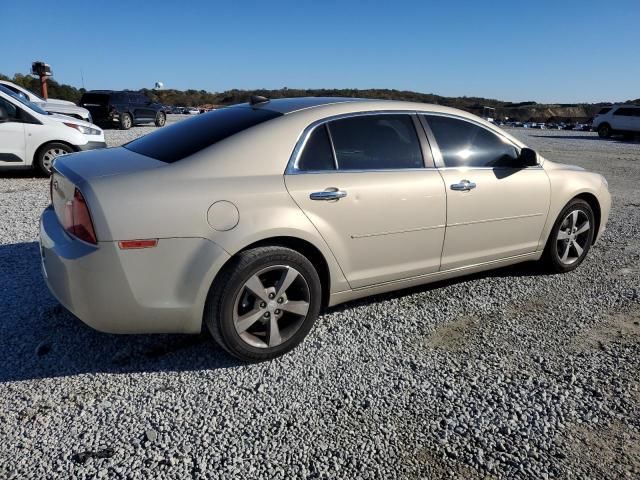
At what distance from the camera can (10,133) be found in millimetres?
8859

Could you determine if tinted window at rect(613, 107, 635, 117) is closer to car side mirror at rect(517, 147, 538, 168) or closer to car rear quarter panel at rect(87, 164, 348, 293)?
car side mirror at rect(517, 147, 538, 168)

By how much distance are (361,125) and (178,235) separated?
5.04 feet

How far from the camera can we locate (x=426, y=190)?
3727mm

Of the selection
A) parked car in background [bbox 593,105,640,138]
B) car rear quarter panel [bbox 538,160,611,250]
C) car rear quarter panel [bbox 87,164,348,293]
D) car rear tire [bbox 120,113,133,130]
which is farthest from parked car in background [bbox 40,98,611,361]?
parked car in background [bbox 593,105,640,138]

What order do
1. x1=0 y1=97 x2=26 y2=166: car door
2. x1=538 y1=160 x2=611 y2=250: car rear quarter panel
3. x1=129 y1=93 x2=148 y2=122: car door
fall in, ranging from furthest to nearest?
x1=129 y1=93 x2=148 y2=122: car door
x1=0 y1=97 x2=26 y2=166: car door
x1=538 y1=160 x2=611 y2=250: car rear quarter panel

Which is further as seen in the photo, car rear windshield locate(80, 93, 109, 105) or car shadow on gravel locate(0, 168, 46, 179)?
car rear windshield locate(80, 93, 109, 105)

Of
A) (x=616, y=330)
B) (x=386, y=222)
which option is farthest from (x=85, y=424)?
(x=616, y=330)

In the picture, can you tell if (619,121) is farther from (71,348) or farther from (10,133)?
(71,348)

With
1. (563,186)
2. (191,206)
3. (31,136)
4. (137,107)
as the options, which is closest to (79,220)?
(191,206)

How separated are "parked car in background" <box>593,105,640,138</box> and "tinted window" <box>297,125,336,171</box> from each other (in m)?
29.7

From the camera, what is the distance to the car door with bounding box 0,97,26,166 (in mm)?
8852

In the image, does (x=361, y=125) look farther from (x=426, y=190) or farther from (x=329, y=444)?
(x=329, y=444)

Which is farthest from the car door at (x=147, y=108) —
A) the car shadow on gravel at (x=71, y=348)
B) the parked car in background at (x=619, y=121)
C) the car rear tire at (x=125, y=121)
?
the parked car in background at (x=619, y=121)

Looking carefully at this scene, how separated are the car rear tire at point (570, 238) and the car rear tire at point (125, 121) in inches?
800
